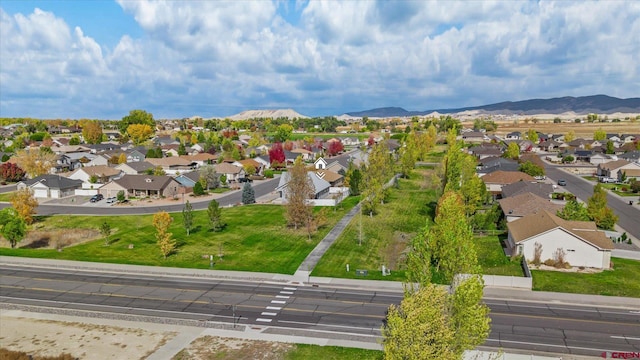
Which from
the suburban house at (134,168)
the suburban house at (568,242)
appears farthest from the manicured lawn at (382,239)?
the suburban house at (134,168)

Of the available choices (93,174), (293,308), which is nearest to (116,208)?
(93,174)

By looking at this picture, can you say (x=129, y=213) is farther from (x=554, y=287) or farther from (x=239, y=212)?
(x=554, y=287)

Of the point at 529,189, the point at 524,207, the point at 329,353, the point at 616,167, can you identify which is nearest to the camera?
the point at 329,353

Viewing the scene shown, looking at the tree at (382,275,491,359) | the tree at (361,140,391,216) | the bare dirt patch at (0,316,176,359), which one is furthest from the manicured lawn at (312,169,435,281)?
the tree at (382,275,491,359)

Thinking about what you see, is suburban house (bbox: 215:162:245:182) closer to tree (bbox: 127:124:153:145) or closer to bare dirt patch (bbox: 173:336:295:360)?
bare dirt patch (bbox: 173:336:295:360)

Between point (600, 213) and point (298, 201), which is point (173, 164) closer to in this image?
point (298, 201)

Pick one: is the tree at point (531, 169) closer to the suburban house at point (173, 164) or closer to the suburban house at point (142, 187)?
the suburban house at point (142, 187)

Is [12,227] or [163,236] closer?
[163,236]

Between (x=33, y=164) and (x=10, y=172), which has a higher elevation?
(x=33, y=164)
